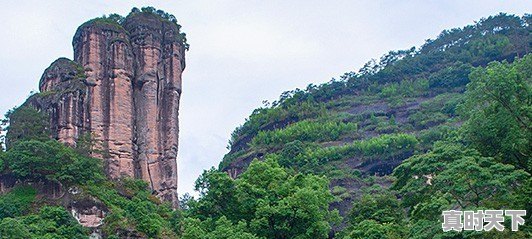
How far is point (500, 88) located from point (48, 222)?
19567 mm

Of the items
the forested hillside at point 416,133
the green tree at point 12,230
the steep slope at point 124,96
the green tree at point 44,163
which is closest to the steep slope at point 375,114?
the forested hillside at point 416,133

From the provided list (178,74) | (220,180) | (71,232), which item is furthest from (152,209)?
(220,180)

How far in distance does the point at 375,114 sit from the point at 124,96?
28805 millimetres

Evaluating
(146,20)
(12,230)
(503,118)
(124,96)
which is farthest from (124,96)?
(503,118)

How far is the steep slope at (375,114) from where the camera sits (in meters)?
53.6

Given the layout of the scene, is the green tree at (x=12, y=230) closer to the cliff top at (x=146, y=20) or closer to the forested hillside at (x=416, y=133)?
the forested hillside at (x=416, y=133)

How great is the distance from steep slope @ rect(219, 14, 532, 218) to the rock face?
1093 cm

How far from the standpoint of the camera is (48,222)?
1234 inches

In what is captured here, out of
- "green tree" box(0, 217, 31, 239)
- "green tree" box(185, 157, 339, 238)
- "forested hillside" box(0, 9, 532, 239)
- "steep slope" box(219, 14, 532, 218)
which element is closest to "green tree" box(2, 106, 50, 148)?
"forested hillside" box(0, 9, 532, 239)

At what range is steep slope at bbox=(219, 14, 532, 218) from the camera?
5359 cm

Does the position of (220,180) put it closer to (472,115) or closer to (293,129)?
(472,115)

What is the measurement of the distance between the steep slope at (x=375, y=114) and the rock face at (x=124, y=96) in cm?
1093

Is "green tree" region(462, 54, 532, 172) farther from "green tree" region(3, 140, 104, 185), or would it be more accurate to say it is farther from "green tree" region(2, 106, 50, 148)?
"green tree" region(2, 106, 50, 148)

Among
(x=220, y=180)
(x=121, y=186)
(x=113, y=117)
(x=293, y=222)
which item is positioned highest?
(x=113, y=117)
